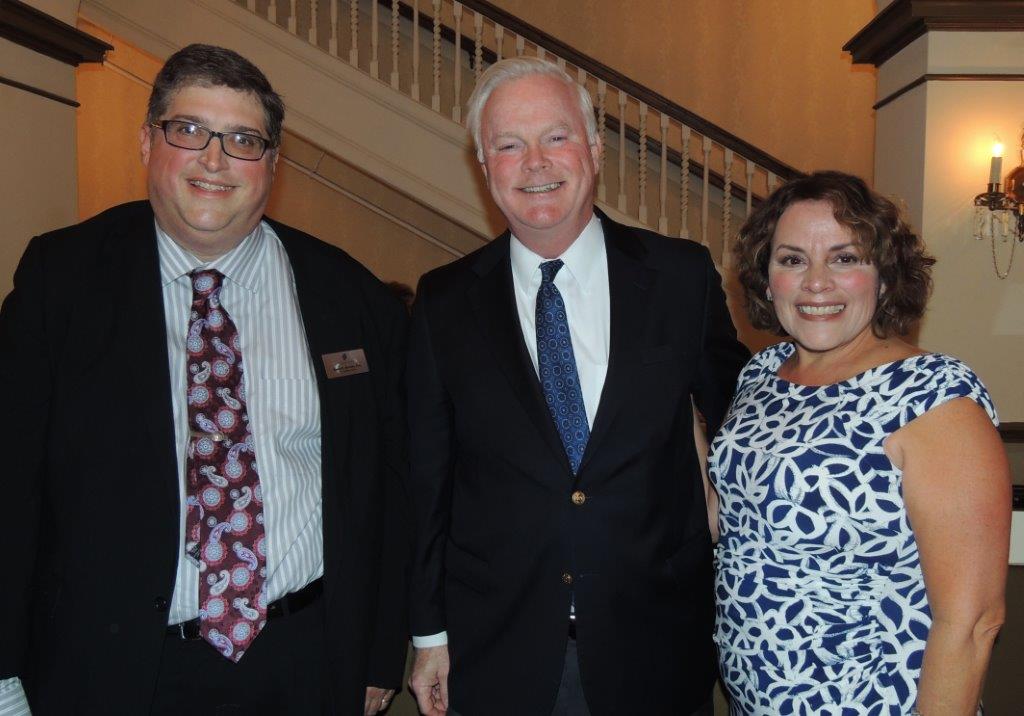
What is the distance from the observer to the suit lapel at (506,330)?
67.0 inches

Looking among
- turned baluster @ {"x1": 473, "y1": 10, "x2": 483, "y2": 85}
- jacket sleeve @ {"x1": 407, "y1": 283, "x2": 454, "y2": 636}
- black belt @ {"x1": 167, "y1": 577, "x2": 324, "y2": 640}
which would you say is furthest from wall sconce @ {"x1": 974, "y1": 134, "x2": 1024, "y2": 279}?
black belt @ {"x1": 167, "y1": 577, "x2": 324, "y2": 640}

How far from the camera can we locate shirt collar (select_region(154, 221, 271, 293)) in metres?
1.72

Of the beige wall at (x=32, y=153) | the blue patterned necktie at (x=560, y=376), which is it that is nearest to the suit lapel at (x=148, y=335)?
the blue patterned necktie at (x=560, y=376)

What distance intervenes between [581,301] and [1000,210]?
335 centimetres

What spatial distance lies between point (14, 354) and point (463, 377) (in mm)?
847

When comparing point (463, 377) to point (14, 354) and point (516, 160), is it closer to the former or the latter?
point (516, 160)

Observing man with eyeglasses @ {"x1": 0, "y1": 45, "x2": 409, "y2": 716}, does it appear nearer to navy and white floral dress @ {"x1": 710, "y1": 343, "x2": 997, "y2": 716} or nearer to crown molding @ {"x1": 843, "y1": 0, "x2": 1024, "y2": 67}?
navy and white floral dress @ {"x1": 710, "y1": 343, "x2": 997, "y2": 716}

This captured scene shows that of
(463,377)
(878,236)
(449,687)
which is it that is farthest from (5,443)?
(878,236)

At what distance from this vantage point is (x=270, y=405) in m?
1.69

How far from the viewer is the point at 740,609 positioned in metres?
1.63

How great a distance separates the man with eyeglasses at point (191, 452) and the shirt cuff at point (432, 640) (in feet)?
0.35

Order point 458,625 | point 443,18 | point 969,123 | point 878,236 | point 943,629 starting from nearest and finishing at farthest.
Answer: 1. point 943,629
2. point 878,236
3. point 458,625
4. point 969,123
5. point 443,18

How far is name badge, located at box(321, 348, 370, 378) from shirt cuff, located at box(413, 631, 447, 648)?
23.1 inches

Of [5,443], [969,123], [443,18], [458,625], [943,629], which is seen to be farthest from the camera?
[443,18]
